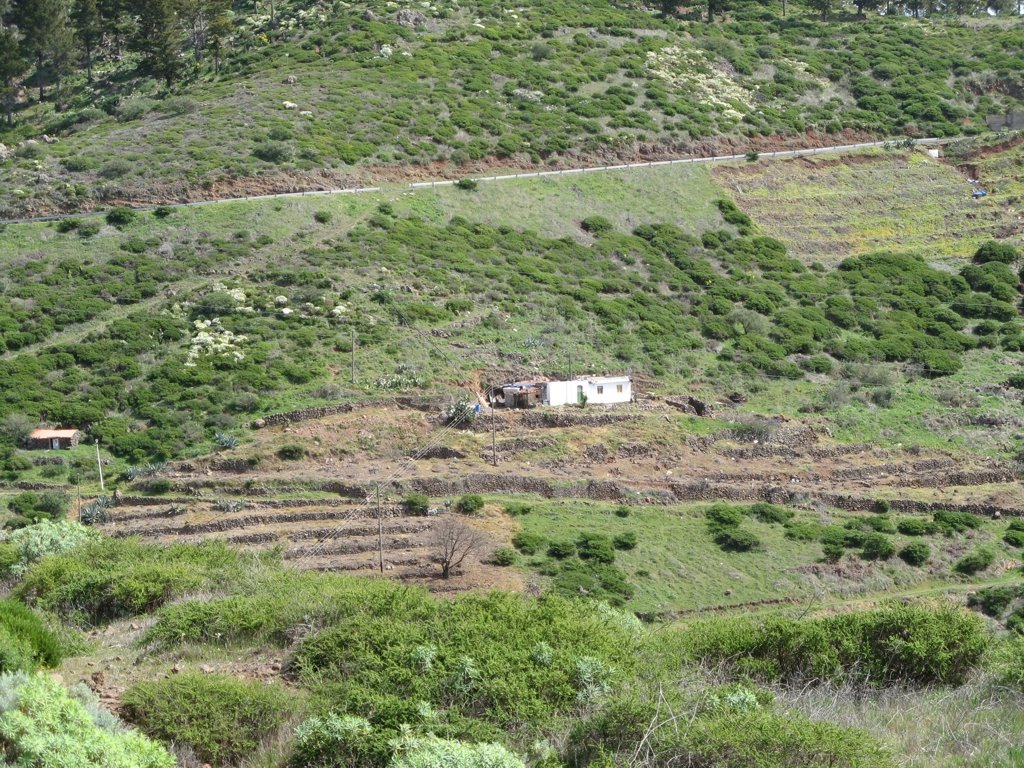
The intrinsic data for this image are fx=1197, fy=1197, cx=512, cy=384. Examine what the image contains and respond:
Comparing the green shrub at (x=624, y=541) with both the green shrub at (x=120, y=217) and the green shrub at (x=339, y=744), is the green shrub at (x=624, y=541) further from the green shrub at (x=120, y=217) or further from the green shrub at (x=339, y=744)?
the green shrub at (x=120, y=217)

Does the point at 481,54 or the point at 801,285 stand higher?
the point at 481,54

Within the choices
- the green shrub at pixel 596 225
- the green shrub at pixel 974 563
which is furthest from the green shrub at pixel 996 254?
the green shrub at pixel 974 563

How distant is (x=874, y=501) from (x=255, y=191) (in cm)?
3156

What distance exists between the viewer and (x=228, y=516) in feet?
107

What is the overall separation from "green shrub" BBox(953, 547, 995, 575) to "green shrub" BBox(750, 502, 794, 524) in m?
4.87

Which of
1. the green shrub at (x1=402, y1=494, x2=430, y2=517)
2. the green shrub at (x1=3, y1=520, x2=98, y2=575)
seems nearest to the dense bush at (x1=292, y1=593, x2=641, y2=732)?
the green shrub at (x1=3, y1=520, x2=98, y2=575)

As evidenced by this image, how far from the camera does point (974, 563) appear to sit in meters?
33.4

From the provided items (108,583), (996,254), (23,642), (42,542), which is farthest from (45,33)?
(23,642)

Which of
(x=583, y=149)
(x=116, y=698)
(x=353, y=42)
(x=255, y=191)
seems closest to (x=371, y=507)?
(x=116, y=698)

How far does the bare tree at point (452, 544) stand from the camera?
30.2 meters

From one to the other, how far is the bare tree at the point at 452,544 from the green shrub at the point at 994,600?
12.9m

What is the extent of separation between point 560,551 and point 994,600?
11070 mm

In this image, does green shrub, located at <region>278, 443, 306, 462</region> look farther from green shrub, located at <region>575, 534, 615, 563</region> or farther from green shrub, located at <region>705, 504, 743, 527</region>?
green shrub, located at <region>705, 504, 743, 527</region>

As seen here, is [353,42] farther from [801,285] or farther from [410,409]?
[410,409]
